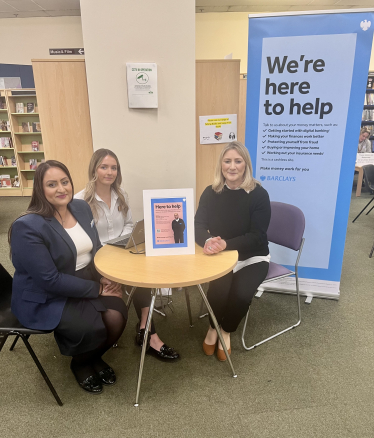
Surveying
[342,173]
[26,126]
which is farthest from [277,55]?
[26,126]

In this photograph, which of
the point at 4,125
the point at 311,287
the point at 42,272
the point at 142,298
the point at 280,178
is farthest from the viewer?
the point at 4,125

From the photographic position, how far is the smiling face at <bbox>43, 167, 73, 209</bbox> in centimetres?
157

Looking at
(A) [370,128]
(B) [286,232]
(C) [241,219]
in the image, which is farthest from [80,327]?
(A) [370,128]

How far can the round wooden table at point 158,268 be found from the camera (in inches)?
57.1

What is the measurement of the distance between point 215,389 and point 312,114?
1.99 metres

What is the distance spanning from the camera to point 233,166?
6.43 feet

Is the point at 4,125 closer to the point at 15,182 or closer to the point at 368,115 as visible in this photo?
the point at 15,182

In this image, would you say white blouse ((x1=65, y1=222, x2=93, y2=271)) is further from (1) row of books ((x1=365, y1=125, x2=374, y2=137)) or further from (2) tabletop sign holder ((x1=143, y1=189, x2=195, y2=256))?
(1) row of books ((x1=365, y1=125, x2=374, y2=137))

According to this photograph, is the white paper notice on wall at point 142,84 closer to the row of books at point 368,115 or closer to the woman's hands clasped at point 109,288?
the woman's hands clasped at point 109,288

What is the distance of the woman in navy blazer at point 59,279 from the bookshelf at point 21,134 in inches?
218

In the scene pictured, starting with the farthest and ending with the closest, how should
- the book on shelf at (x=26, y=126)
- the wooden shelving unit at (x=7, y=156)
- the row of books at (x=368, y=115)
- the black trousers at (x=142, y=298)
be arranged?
the row of books at (x=368, y=115) → the book on shelf at (x=26, y=126) → the wooden shelving unit at (x=7, y=156) → the black trousers at (x=142, y=298)

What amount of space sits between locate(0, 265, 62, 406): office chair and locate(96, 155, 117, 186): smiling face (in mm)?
832

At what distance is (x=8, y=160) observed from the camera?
21.8ft

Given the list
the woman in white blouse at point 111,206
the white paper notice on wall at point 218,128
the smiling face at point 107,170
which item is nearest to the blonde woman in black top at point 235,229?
the woman in white blouse at point 111,206
